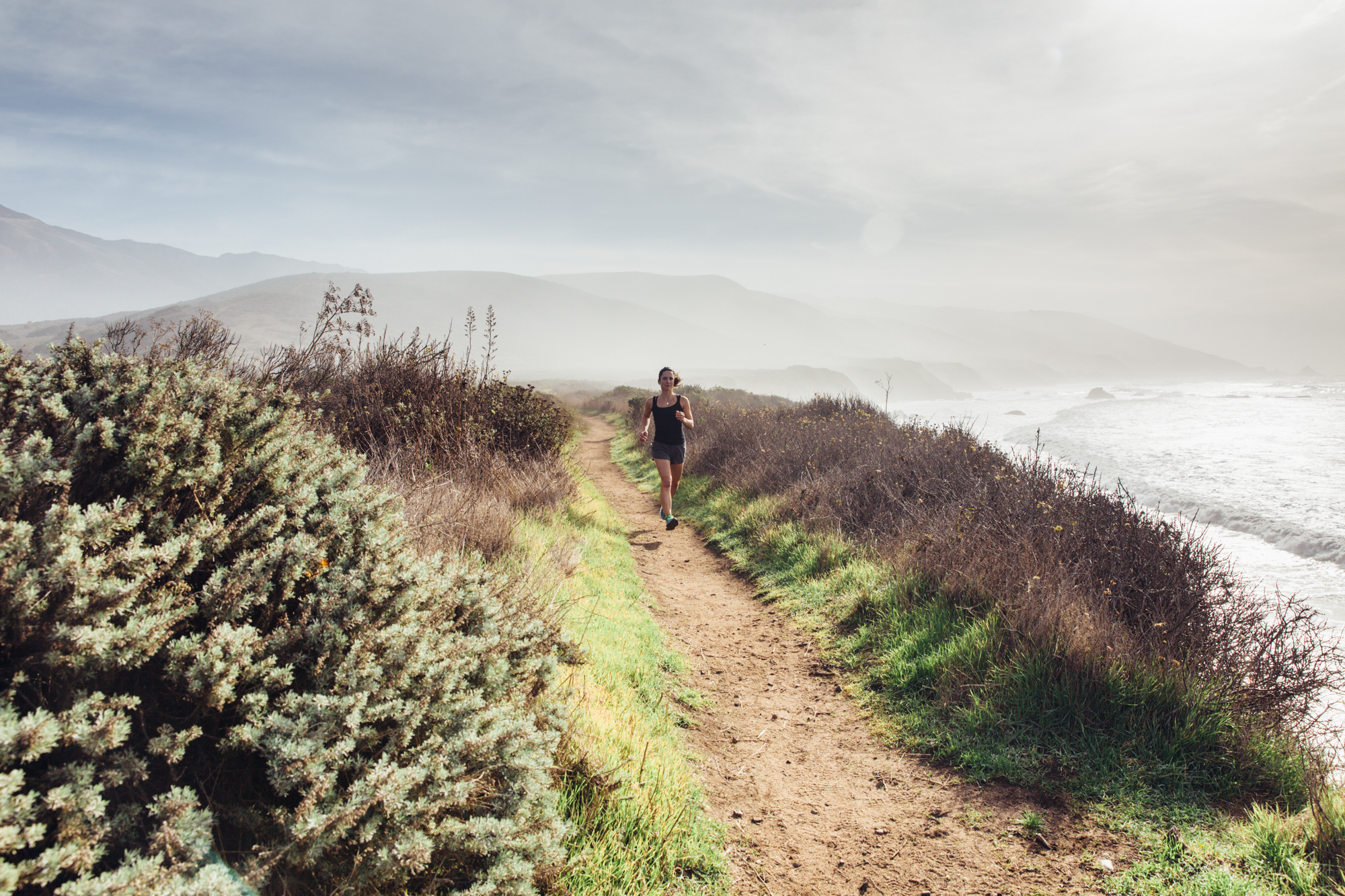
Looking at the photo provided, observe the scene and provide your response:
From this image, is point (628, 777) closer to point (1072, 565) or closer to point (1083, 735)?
point (1083, 735)

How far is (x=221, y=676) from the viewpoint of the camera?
1.55 meters

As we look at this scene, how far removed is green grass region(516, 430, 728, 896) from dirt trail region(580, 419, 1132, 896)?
0.20m

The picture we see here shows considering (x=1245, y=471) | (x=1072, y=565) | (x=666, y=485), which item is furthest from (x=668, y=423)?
(x=1245, y=471)

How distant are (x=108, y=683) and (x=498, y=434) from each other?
749 centimetres

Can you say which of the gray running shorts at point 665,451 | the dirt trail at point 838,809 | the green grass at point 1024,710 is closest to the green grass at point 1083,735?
the green grass at point 1024,710

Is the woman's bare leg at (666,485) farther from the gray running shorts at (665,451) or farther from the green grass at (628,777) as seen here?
the green grass at (628,777)

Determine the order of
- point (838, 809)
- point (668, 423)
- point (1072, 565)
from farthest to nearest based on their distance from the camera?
point (668, 423)
point (1072, 565)
point (838, 809)

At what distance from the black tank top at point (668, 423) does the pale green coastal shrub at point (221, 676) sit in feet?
22.7

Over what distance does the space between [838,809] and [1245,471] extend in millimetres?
15953

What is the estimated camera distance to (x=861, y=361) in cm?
16625

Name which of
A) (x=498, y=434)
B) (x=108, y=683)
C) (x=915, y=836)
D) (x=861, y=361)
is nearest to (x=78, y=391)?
(x=108, y=683)

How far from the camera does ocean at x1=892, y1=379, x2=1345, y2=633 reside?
26.3 feet

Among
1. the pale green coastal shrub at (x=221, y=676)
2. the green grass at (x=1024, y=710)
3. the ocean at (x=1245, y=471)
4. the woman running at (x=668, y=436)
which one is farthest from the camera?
the woman running at (x=668, y=436)

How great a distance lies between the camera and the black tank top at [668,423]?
912cm
